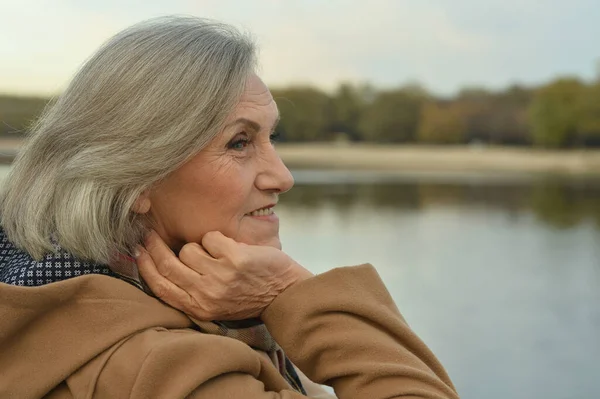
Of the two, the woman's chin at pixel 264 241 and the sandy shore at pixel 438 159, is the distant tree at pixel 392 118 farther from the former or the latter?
the woman's chin at pixel 264 241

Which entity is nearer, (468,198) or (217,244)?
(217,244)

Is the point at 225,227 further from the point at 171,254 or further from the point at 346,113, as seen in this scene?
the point at 346,113

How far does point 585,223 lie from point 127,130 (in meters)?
24.4

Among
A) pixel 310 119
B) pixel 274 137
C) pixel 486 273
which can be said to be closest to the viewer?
pixel 274 137

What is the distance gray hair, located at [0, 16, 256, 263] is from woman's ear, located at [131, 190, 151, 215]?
20 millimetres

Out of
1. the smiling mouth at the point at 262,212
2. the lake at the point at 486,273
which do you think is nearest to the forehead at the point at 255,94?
the smiling mouth at the point at 262,212

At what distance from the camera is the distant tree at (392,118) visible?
220ft

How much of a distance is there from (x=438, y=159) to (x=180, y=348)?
6900 centimetres

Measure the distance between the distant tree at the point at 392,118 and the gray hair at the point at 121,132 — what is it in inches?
2555

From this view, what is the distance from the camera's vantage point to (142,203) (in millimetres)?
1784

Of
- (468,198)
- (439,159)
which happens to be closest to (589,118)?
(439,159)

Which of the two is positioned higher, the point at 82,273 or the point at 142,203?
the point at 142,203

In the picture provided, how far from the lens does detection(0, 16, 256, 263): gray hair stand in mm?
1695

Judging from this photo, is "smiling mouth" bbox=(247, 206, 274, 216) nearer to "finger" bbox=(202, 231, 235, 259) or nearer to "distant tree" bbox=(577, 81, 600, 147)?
"finger" bbox=(202, 231, 235, 259)
